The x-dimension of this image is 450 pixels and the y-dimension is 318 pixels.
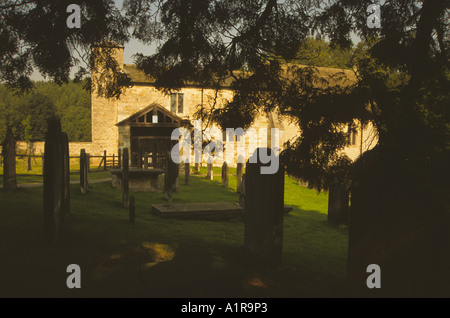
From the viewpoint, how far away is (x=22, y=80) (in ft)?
26.7

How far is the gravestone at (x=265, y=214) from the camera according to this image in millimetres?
6082

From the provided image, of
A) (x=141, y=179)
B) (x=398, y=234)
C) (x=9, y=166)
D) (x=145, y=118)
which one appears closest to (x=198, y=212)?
(x=141, y=179)

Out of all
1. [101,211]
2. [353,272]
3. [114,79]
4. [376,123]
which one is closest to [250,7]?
[114,79]

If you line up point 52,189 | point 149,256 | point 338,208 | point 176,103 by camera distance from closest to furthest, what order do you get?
point 52,189 → point 149,256 → point 338,208 → point 176,103

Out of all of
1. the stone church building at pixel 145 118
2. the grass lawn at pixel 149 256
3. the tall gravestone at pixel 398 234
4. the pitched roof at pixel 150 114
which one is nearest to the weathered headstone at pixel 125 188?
the grass lawn at pixel 149 256

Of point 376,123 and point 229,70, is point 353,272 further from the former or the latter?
point 229,70

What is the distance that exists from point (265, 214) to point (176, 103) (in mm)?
25862

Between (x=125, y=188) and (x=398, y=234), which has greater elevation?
(x=398, y=234)

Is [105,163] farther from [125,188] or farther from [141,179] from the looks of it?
[125,188]

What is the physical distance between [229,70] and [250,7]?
1349 millimetres

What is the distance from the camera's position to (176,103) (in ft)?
102

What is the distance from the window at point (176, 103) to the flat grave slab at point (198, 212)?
20.7m

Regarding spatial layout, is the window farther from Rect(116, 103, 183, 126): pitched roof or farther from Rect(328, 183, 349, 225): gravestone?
Rect(328, 183, 349, 225): gravestone

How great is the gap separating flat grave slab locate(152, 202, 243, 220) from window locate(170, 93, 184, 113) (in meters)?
20.7
